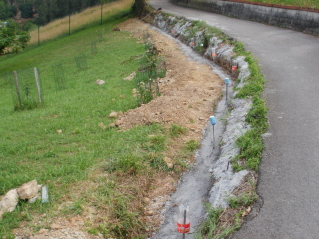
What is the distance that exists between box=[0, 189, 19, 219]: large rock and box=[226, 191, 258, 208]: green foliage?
2907 millimetres

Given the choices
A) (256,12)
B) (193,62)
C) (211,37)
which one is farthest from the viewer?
(256,12)

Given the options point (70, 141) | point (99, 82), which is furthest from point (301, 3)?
point (70, 141)

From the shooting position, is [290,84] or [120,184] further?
[290,84]

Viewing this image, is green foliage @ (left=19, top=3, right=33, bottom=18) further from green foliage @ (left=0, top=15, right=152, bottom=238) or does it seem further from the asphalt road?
the asphalt road

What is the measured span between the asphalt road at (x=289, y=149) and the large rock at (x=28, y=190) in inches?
113

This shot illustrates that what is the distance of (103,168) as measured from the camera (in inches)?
231

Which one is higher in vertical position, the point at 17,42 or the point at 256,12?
the point at 256,12

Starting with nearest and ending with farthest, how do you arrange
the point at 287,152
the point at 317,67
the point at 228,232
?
the point at 228,232
the point at 287,152
the point at 317,67

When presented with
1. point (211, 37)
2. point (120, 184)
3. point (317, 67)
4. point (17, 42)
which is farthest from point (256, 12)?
point (120, 184)

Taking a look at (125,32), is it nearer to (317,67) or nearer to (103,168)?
(317,67)

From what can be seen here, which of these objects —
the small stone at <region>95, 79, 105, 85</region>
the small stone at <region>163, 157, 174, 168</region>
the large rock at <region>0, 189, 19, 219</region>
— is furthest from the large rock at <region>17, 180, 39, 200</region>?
the small stone at <region>95, 79, 105, 85</region>

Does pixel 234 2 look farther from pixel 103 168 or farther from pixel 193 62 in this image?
pixel 103 168

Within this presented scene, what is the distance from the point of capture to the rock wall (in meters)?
13.3

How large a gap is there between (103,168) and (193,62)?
7.95m
